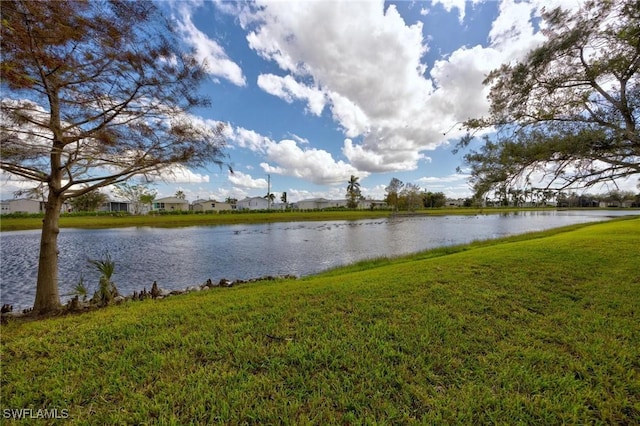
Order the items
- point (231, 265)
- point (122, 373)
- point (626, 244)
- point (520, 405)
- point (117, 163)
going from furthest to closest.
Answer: point (231, 265) < point (626, 244) < point (117, 163) < point (122, 373) < point (520, 405)

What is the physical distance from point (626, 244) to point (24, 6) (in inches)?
707

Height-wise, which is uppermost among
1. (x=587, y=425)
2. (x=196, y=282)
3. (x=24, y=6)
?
(x=24, y=6)

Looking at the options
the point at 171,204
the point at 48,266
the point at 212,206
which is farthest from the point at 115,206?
the point at 48,266

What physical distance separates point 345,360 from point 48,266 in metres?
6.80

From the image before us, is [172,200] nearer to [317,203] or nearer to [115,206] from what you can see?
[115,206]

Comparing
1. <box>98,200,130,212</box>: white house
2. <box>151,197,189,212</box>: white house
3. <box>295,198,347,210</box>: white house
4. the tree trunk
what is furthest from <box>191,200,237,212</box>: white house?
the tree trunk

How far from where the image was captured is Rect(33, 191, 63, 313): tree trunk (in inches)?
222

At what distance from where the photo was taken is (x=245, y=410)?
7.84ft

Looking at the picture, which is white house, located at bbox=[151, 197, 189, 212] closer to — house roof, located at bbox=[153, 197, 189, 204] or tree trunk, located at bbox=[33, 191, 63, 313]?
house roof, located at bbox=[153, 197, 189, 204]

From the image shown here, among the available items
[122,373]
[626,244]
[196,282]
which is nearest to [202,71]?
[122,373]

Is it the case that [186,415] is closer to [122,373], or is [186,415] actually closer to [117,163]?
[122,373]

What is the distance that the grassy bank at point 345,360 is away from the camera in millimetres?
2416

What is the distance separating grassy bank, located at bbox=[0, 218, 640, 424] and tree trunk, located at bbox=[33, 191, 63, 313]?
1343mm

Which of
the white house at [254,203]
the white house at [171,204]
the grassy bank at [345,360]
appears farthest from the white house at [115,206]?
the grassy bank at [345,360]
